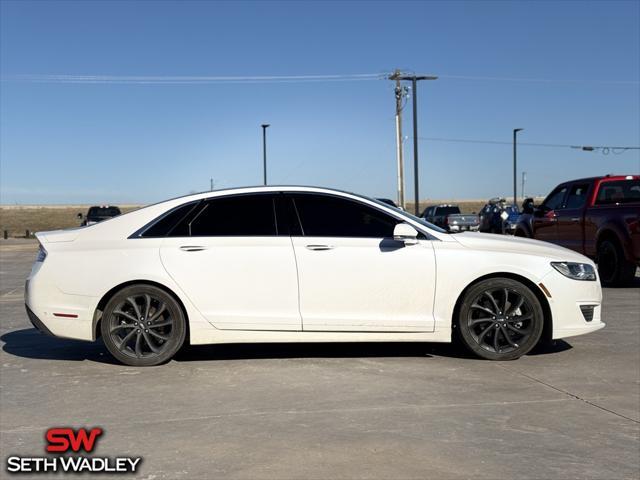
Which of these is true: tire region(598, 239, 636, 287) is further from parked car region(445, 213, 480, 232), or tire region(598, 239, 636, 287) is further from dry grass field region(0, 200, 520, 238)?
parked car region(445, 213, 480, 232)

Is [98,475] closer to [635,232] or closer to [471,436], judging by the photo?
[471,436]

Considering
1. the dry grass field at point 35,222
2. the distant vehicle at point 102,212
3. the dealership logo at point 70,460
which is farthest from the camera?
the dry grass field at point 35,222

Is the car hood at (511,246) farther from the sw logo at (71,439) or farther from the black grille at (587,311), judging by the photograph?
the sw logo at (71,439)

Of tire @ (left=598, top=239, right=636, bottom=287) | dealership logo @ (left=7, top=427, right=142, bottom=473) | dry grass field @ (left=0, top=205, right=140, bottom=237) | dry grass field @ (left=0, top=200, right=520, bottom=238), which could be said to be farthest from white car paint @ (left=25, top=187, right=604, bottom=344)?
dry grass field @ (left=0, top=205, right=140, bottom=237)

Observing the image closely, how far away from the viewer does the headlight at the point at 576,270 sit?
6395mm

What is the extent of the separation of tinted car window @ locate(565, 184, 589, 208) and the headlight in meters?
6.68

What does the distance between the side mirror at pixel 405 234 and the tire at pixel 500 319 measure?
674 mm

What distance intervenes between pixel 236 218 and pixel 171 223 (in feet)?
1.91

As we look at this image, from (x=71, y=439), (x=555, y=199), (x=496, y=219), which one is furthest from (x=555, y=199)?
(x=496, y=219)

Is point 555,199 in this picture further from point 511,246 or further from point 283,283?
point 283,283

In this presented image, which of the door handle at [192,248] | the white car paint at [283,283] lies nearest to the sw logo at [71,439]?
the white car paint at [283,283]

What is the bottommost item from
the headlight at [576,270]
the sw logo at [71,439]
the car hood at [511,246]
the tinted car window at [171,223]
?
the sw logo at [71,439]

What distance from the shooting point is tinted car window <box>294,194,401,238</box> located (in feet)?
20.8

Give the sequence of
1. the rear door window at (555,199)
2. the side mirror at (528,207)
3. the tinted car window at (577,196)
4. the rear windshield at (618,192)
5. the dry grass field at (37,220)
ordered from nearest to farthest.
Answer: the rear windshield at (618,192)
the tinted car window at (577,196)
the rear door window at (555,199)
the side mirror at (528,207)
the dry grass field at (37,220)
